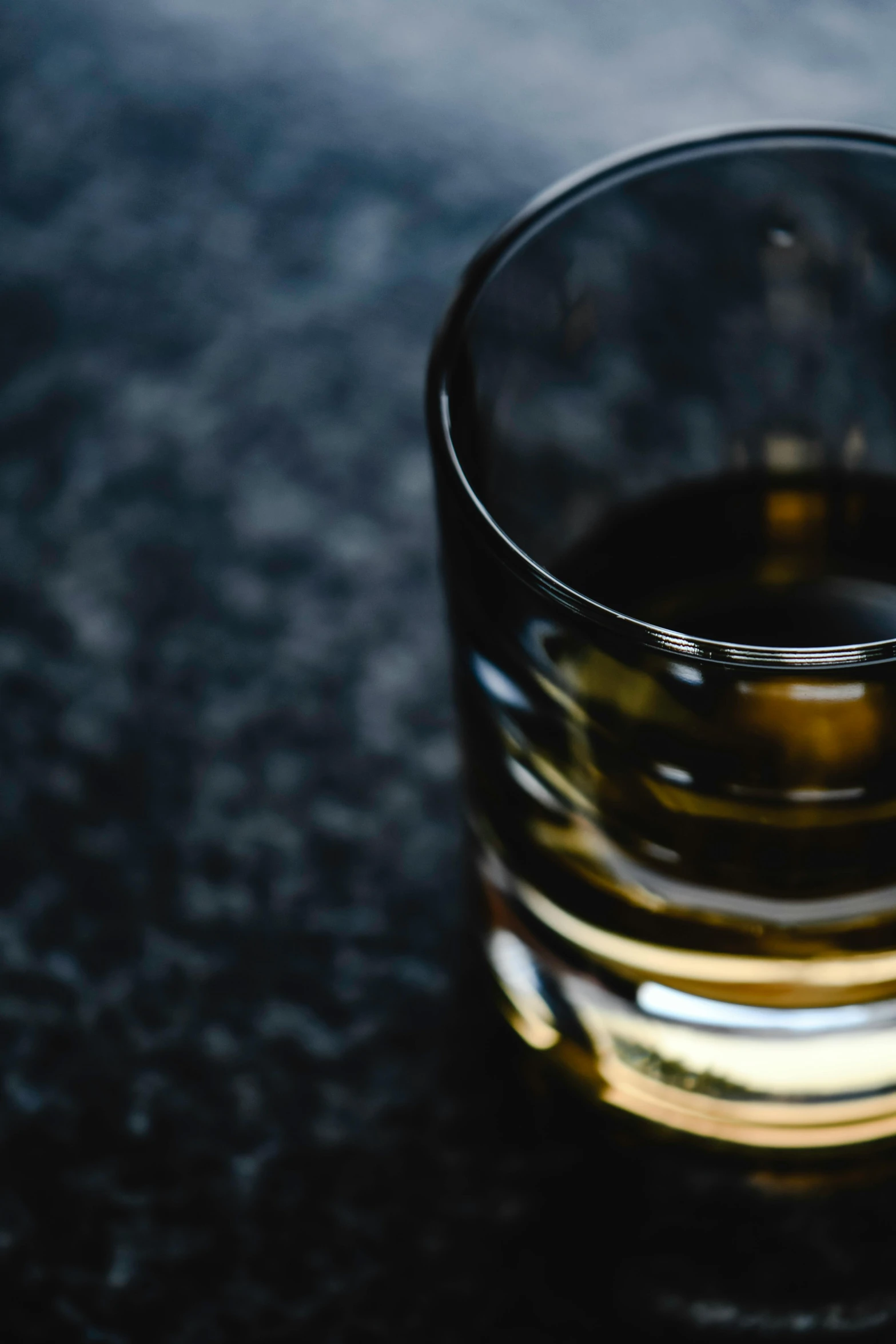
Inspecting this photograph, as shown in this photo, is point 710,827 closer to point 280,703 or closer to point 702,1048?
point 702,1048

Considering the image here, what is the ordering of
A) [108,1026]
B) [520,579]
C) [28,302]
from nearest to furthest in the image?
1. [520,579]
2. [108,1026]
3. [28,302]

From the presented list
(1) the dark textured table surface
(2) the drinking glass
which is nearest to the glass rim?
(2) the drinking glass

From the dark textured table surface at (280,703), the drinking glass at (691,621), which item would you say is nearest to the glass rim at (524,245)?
the drinking glass at (691,621)

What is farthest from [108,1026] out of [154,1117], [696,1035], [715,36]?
[715,36]

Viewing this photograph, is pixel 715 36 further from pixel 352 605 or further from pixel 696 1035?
pixel 696 1035

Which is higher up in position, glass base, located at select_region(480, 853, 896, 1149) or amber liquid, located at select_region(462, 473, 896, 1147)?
amber liquid, located at select_region(462, 473, 896, 1147)

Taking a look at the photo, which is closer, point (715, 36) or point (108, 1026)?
point (108, 1026)

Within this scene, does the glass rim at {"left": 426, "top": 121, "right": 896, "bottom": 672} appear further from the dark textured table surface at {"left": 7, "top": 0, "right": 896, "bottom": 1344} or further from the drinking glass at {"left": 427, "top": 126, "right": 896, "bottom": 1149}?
the dark textured table surface at {"left": 7, "top": 0, "right": 896, "bottom": 1344}

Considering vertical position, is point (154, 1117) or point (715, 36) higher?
point (715, 36)

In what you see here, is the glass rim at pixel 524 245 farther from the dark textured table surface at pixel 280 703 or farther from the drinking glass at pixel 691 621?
the dark textured table surface at pixel 280 703
